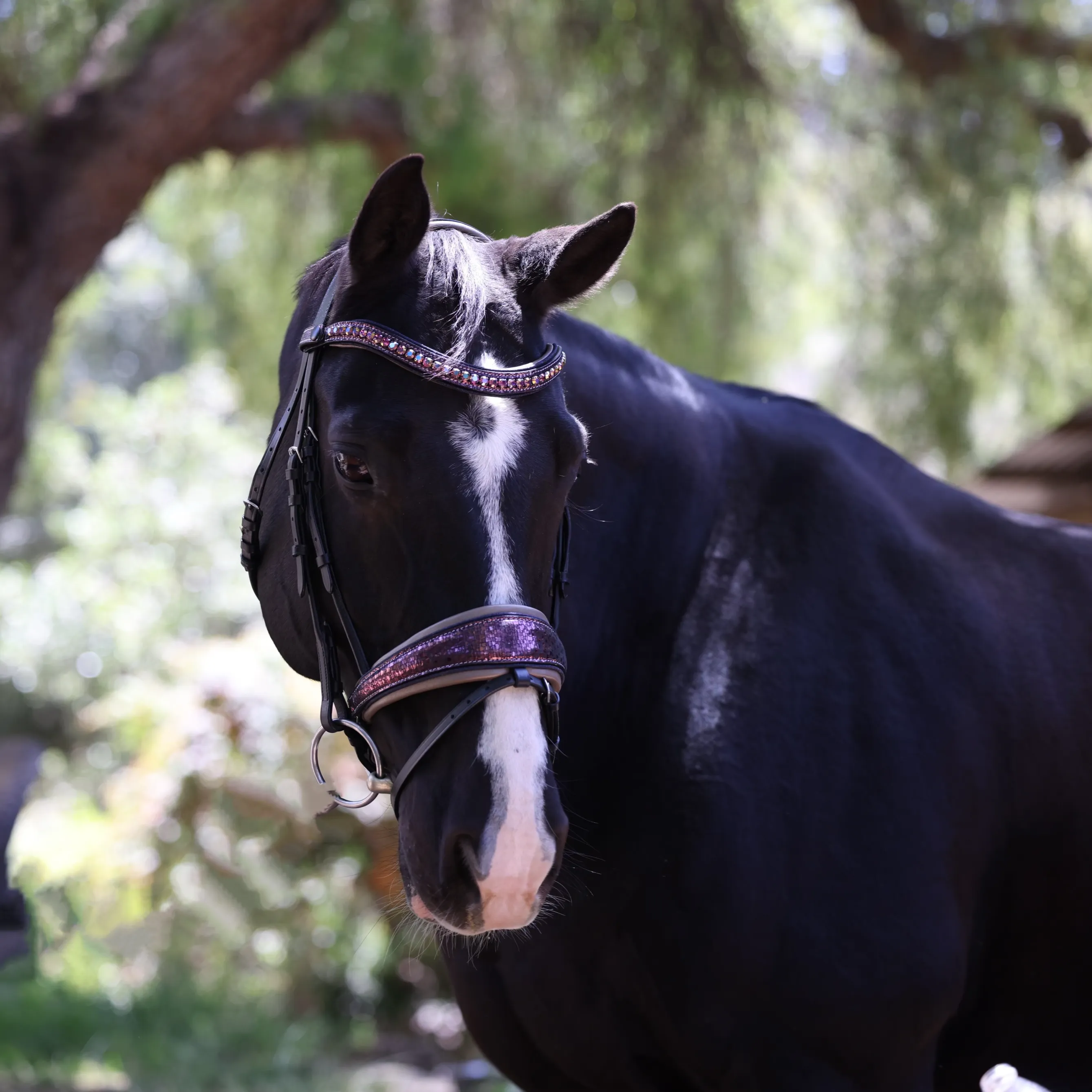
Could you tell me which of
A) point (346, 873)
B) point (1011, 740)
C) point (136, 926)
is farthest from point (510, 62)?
point (1011, 740)

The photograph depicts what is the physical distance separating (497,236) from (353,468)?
3.45 metres

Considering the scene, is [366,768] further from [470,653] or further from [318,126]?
[318,126]

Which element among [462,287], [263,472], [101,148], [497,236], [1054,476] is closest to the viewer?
[462,287]

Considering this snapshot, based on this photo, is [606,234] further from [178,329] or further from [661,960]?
[178,329]

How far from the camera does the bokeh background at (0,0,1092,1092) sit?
5.67 metres

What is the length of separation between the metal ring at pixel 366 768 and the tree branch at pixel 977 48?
5891 millimetres

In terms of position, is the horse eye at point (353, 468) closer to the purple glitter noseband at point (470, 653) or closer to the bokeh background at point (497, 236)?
the purple glitter noseband at point (470, 653)

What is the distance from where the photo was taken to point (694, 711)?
1.88 metres

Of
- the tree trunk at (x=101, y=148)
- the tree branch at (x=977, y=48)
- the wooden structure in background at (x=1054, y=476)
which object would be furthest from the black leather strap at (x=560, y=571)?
the tree branch at (x=977, y=48)

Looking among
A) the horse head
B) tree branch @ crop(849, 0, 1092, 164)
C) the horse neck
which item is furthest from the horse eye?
tree branch @ crop(849, 0, 1092, 164)

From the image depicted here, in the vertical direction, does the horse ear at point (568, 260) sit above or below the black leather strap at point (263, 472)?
above

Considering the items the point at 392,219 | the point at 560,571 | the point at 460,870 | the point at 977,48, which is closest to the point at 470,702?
the point at 460,870

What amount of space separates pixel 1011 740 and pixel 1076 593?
0.38m

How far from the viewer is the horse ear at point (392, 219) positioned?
1.62 m
